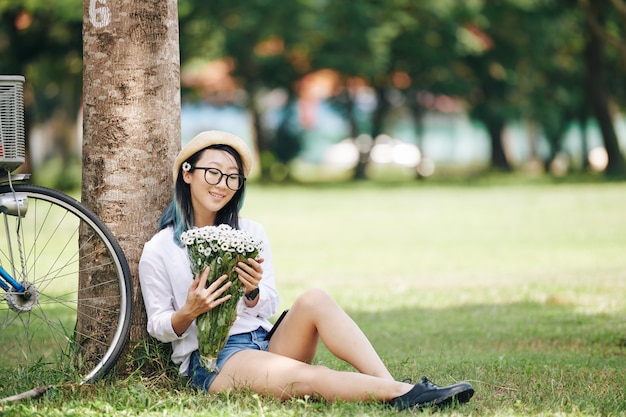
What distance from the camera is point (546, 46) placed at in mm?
32219

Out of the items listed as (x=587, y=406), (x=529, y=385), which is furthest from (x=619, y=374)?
(x=587, y=406)

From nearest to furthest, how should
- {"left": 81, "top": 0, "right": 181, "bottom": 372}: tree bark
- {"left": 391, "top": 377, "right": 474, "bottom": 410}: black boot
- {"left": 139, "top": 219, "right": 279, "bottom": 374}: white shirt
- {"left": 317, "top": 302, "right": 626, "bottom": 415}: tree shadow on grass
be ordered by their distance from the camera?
{"left": 391, "top": 377, "right": 474, "bottom": 410}: black boot < {"left": 139, "top": 219, "right": 279, "bottom": 374}: white shirt < {"left": 317, "top": 302, "right": 626, "bottom": 415}: tree shadow on grass < {"left": 81, "top": 0, "right": 181, "bottom": 372}: tree bark

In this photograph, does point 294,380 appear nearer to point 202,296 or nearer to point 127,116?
point 202,296

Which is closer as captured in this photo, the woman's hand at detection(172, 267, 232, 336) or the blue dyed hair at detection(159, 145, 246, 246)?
the woman's hand at detection(172, 267, 232, 336)

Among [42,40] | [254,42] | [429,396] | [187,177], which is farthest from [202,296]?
[254,42]

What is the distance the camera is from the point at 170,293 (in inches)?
188

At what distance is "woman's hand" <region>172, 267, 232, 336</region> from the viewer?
4461mm

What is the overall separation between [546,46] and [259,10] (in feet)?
32.8

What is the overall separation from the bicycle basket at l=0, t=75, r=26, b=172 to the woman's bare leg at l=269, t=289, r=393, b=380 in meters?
1.47

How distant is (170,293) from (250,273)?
1.51ft

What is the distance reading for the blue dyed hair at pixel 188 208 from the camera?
16.1 feet

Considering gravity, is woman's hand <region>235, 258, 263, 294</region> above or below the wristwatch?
above

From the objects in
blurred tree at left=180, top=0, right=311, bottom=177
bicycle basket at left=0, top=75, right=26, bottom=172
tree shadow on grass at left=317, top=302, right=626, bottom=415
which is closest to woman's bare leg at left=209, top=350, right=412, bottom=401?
tree shadow on grass at left=317, top=302, right=626, bottom=415

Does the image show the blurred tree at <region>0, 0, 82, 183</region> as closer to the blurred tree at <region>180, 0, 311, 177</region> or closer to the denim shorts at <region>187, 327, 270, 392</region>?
the blurred tree at <region>180, 0, 311, 177</region>
